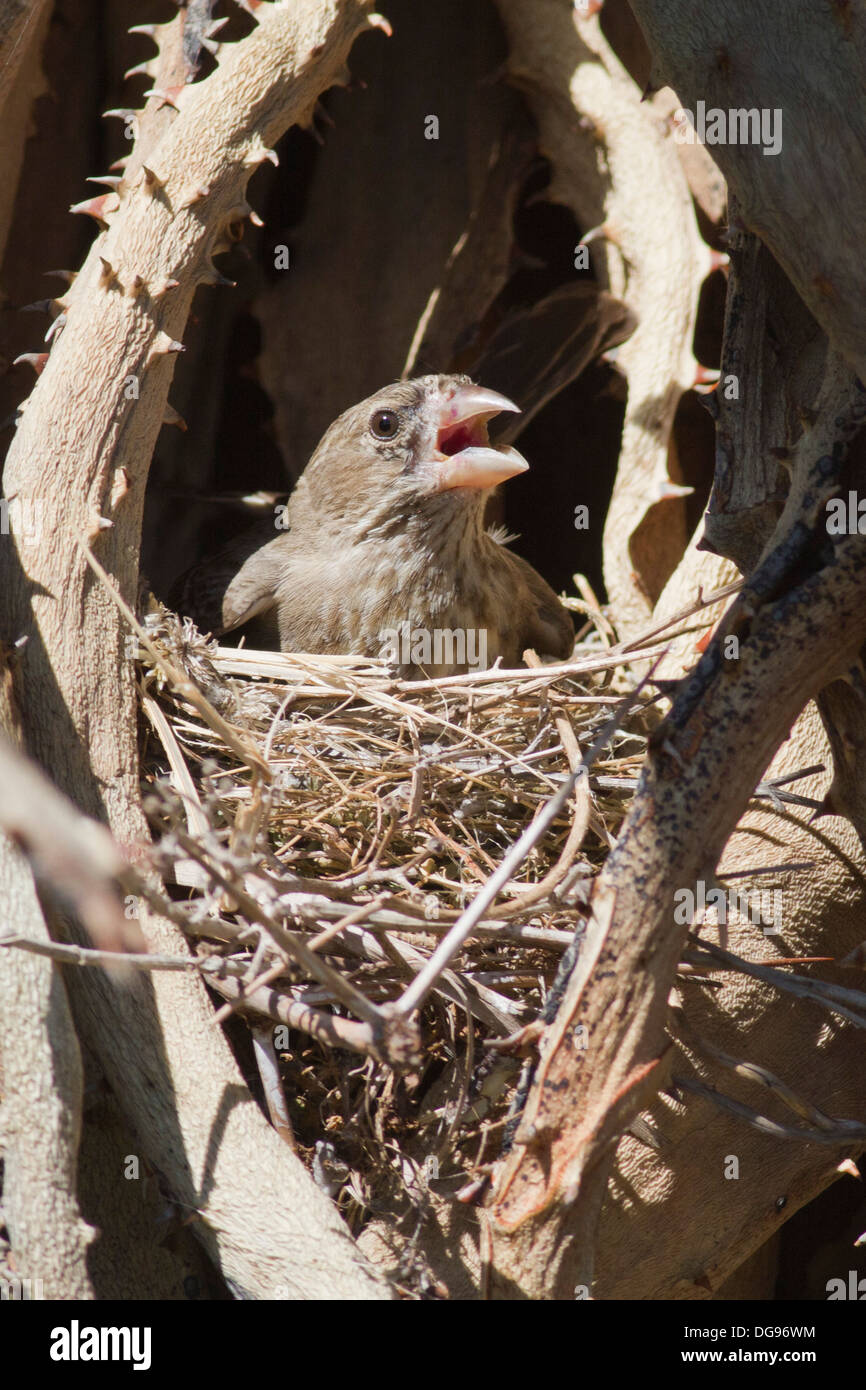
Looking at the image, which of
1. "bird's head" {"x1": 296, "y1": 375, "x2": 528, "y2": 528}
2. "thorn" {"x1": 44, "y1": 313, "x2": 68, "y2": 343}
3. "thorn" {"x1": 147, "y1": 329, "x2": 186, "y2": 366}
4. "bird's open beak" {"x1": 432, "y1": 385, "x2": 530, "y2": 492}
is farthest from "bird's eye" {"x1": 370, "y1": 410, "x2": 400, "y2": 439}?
"thorn" {"x1": 44, "y1": 313, "x2": 68, "y2": 343}

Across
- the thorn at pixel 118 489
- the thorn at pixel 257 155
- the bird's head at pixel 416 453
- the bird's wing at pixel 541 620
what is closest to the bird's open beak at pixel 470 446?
the bird's head at pixel 416 453

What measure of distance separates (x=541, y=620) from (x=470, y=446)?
58 cm

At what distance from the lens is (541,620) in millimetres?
4066

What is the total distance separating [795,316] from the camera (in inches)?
93.7

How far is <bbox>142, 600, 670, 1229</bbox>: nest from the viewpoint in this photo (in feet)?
7.59

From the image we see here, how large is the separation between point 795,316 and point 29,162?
98.4 inches

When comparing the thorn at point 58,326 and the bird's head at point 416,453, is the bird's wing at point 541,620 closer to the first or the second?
the bird's head at point 416,453

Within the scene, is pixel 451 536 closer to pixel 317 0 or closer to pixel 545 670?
pixel 545 670

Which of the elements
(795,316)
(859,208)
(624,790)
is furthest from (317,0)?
(624,790)

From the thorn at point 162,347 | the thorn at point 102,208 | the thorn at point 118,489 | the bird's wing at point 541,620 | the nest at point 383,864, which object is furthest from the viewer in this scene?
the bird's wing at point 541,620

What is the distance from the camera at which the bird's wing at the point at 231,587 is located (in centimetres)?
383

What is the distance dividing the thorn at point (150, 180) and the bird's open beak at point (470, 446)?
3.37 feet

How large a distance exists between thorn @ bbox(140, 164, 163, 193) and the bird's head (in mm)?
1008

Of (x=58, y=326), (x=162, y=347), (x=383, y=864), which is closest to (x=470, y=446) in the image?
(x=162, y=347)
